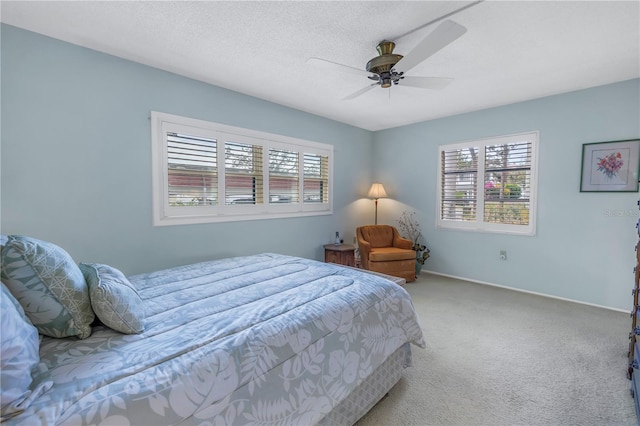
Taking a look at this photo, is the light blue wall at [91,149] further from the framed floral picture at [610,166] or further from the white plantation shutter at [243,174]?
the framed floral picture at [610,166]

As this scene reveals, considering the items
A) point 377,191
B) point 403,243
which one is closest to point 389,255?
point 403,243

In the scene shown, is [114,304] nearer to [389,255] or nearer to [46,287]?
[46,287]

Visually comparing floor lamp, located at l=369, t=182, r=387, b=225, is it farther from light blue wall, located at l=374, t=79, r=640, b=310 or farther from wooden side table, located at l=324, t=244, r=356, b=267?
wooden side table, located at l=324, t=244, r=356, b=267

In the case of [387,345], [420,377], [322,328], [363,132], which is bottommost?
[420,377]

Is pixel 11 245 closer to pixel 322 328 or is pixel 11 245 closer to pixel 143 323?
pixel 143 323

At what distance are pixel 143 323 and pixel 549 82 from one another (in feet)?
14.2

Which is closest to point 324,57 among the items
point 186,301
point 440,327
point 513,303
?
point 186,301

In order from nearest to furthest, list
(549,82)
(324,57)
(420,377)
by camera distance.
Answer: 1. (420,377)
2. (324,57)
3. (549,82)

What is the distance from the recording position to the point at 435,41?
1.79 m

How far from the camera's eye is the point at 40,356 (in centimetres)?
103

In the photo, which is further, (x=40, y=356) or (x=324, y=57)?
(x=324, y=57)

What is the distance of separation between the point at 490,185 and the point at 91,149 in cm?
482

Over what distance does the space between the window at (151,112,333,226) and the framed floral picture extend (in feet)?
11.0

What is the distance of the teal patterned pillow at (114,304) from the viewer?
1228mm
